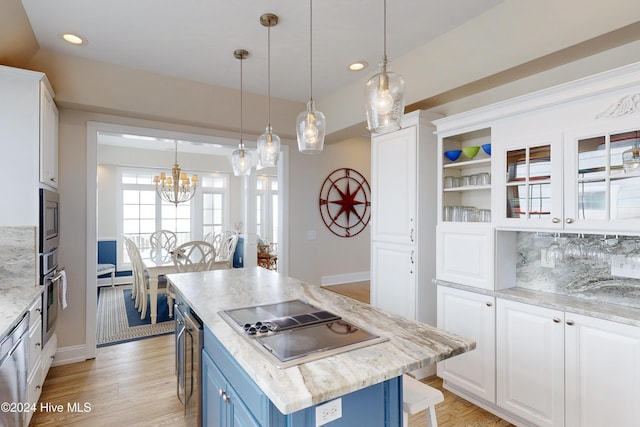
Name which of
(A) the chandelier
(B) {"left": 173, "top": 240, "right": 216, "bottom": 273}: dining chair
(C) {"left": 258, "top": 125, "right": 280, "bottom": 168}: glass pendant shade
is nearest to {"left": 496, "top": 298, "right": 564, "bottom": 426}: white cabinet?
(C) {"left": 258, "top": 125, "right": 280, "bottom": 168}: glass pendant shade

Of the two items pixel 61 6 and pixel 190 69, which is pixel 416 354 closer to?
pixel 61 6

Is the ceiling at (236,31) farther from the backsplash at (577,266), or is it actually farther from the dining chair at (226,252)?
the dining chair at (226,252)

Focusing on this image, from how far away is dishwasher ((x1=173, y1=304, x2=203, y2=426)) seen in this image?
1.80 m

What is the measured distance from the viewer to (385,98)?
1.57 meters

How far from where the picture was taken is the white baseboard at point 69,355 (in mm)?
3104

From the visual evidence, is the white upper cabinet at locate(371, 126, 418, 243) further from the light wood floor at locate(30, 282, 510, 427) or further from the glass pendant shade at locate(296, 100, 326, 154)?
the light wood floor at locate(30, 282, 510, 427)

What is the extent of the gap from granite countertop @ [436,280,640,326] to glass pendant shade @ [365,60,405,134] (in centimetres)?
143

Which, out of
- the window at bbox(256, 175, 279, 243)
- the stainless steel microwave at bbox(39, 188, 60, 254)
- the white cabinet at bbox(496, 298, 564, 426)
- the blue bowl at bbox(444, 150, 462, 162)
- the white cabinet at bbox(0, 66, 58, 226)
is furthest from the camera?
the window at bbox(256, 175, 279, 243)

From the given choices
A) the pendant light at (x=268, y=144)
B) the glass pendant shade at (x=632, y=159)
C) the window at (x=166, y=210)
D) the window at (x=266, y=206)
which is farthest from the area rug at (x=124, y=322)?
the glass pendant shade at (x=632, y=159)

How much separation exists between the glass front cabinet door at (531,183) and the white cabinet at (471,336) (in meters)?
0.60

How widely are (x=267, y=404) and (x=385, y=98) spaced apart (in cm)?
135

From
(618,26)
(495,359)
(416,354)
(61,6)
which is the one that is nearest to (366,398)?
(416,354)

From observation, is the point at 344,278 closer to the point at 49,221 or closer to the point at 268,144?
the point at 268,144

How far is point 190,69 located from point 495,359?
3583 millimetres
